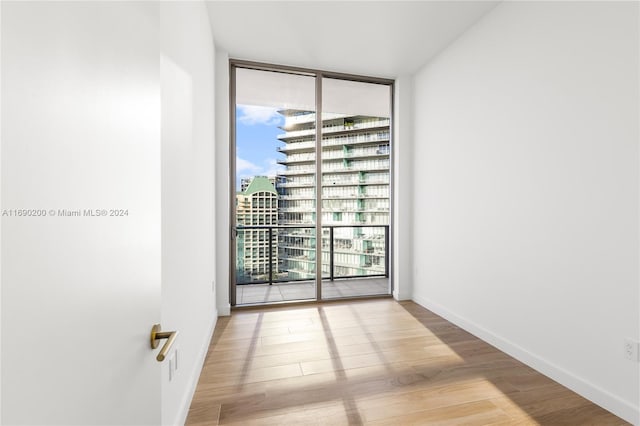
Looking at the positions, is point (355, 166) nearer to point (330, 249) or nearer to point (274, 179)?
point (274, 179)

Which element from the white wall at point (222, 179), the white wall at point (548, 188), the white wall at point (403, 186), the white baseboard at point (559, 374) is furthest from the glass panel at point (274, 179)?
the white baseboard at point (559, 374)

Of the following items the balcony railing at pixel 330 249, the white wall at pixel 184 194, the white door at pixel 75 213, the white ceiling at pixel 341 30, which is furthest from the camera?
the balcony railing at pixel 330 249

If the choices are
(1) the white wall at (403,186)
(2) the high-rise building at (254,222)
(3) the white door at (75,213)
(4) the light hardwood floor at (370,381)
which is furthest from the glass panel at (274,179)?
(3) the white door at (75,213)

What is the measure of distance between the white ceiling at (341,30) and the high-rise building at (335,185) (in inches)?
26.9

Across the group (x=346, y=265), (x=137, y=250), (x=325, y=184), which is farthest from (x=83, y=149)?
(x=346, y=265)

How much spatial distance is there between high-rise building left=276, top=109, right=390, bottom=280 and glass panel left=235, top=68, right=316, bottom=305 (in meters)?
0.01

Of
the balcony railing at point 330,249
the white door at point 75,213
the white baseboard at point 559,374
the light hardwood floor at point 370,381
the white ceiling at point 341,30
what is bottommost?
the light hardwood floor at point 370,381

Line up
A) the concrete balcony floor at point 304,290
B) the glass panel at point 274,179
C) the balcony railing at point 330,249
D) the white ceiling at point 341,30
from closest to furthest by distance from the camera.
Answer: the white ceiling at point 341,30 → the glass panel at point 274,179 → the concrete balcony floor at point 304,290 → the balcony railing at point 330,249

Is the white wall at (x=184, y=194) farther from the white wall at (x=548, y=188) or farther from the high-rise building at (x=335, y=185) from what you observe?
the white wall at (x=548, y=188)

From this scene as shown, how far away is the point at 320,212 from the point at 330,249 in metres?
0.81

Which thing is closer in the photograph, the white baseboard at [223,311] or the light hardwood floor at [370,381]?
the light hardwood floor at [370,381]

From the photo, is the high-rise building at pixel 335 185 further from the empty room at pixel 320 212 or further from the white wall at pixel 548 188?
the white wall at pixel 548 188

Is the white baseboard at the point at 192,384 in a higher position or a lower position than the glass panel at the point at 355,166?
lower

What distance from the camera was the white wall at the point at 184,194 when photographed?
132cm
